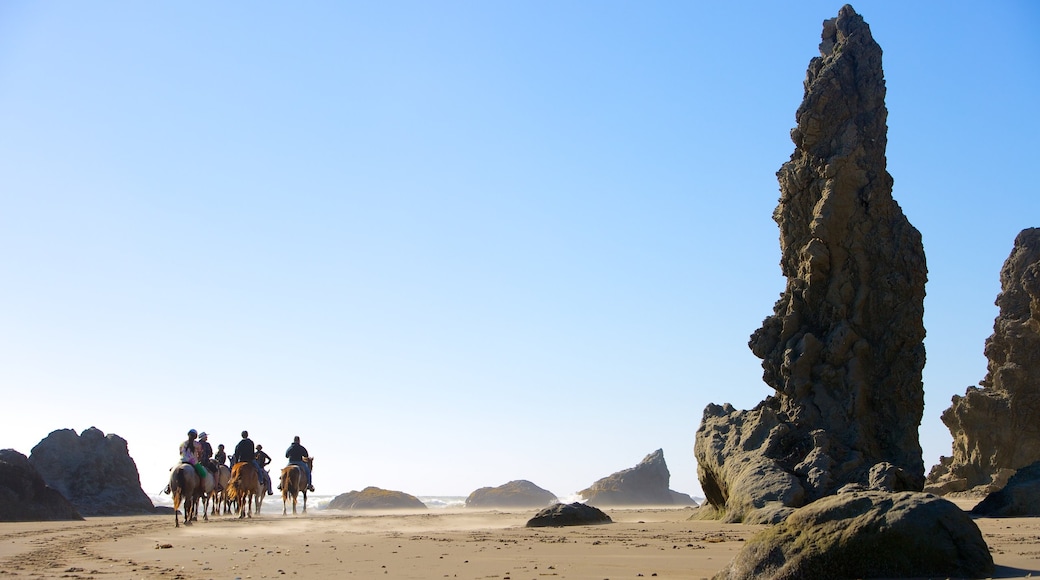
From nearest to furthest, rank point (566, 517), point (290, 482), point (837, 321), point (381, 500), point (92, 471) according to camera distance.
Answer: point (566, 517) < point (837, 321) < point (290, 482) < point (92, 471) < point (381, 500)

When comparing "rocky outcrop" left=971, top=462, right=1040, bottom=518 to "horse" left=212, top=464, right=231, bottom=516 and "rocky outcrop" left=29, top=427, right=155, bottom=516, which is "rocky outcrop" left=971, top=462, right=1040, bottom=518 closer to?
"horse" left=212, top=464, right=231, bottom=516

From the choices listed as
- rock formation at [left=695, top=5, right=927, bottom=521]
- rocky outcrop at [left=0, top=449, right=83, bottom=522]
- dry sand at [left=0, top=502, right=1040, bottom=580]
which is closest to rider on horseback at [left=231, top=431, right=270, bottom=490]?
rocky outcrop at [left=0, top=449, right=83, bottom=522]

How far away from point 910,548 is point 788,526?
2.84 feet

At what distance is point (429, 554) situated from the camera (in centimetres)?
1046

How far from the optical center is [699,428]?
18594 millimetres

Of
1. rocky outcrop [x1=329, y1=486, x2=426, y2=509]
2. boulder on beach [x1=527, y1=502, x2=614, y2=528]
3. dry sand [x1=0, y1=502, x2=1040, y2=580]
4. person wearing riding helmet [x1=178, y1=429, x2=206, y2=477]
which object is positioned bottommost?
dry sand [x1=0, y1=502, x2=1040, y2=580]

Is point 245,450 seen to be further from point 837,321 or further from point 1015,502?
point 1015,502

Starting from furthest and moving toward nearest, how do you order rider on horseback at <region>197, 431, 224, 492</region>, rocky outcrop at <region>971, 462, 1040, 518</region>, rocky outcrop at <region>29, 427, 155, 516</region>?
rocky outcrop at <region>29, 427, 155, 516</region>, rider on horseback at <region>197, 431, 224, 492</region>, rocky outcrop at <region>971, 462, 1040, 518</region>

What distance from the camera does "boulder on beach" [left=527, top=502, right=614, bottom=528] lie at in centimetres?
1653

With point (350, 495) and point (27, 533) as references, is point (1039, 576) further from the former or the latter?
point (350, 495)

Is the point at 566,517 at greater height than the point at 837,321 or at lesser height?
lesser

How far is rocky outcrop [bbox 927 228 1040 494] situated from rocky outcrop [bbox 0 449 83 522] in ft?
77.1

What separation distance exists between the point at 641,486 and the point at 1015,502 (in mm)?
31730

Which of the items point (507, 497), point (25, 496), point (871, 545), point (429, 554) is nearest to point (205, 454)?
point (25, 496)
